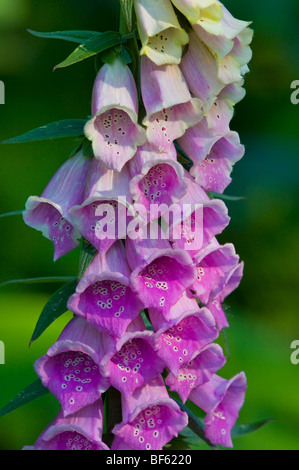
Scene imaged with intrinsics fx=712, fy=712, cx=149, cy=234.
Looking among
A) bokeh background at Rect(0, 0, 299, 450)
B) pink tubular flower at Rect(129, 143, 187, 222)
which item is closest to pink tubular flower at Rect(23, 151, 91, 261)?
pink tubular flower at Rect(129, 143, 187, 222)

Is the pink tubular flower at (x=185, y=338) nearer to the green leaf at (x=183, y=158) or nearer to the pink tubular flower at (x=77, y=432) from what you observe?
the pink tubular flower at (x=77, y=432)

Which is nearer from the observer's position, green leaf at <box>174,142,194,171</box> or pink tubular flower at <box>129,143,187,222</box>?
pink tubular flower at <box>129,143,187,222</box>

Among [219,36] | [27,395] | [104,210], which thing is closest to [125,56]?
[219,36]

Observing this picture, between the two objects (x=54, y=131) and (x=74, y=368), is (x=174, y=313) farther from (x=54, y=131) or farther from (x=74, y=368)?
(x=54, y=131)

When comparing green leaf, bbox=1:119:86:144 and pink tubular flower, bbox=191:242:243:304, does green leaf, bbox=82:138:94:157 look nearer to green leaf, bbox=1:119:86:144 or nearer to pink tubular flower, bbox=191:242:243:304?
green leaf, bbox=1:119:86:144

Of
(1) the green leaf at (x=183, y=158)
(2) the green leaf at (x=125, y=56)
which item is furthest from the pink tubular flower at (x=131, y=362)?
(2) the green leaf at (x=125, y=56)

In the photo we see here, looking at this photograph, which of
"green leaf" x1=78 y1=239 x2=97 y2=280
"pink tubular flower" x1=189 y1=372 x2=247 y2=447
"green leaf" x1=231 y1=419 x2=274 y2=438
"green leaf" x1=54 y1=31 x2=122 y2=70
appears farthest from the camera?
"green leaf" x1=231 y1=419 x2=274 y2=438

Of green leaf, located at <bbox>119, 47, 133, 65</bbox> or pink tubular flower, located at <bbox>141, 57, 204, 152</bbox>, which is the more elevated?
green leaf, located at <bbox>119, 47, 133, 65</bbox>
